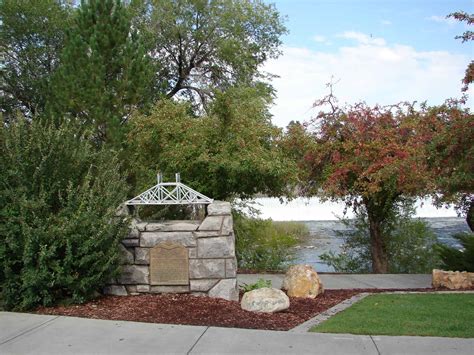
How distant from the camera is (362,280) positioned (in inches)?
454

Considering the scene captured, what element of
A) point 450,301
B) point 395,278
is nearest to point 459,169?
point 450,301

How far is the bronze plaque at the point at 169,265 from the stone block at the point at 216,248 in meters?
0.25

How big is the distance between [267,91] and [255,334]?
61.2 ft

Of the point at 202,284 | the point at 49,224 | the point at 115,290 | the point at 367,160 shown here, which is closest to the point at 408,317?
the point at 202,284

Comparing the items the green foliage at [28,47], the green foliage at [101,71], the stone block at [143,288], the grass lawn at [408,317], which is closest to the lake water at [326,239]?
the green foliage at [101,71]

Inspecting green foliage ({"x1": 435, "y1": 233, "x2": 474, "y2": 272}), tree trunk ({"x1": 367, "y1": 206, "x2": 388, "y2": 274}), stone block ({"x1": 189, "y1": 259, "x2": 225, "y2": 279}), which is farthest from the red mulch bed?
tree trunk ({"x1": 367, "y1": 206, "x2": 388, "y2": 274})

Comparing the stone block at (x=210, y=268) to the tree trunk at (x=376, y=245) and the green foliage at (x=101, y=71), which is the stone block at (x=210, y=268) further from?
the green foliage at (x=101, y=71)

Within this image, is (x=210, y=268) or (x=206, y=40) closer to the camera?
(x=210, y=268)

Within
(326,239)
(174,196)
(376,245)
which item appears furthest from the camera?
(326,239)

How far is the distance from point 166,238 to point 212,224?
71cm

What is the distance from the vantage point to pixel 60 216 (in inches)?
285

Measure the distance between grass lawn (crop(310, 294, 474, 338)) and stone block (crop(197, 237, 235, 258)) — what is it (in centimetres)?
182

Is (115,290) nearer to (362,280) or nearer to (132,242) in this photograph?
(132,242)

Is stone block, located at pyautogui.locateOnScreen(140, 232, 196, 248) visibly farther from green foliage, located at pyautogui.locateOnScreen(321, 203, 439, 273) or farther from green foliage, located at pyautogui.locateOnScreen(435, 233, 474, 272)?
green foliage, located at pyautogui.locateOnScreen(321, 203, 439, 273)
